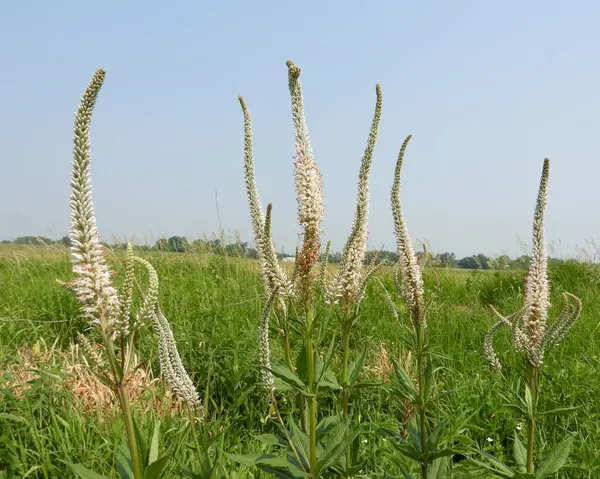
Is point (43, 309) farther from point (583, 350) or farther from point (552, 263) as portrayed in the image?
point (552, 263)

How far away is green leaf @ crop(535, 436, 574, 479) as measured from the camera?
140 inches

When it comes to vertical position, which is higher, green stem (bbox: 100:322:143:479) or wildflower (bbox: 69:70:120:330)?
wildflower (bbox: 69:70:120:330)

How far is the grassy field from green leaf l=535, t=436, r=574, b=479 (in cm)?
21

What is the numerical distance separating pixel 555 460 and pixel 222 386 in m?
4.07

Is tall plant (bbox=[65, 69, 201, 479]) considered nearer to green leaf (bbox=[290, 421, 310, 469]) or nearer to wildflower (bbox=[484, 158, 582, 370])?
green leaf (bbox=[290, 421, 310, 469])

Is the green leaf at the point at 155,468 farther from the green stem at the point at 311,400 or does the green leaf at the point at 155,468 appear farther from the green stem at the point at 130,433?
the green stem at the point at 311,400

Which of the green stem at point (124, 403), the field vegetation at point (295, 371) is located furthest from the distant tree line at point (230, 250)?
the green stem at point (124, 403)

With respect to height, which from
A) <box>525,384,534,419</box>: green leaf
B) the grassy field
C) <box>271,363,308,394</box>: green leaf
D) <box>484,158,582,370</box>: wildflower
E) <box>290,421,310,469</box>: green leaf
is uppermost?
<box>484,158,582,370</box>: wildflower

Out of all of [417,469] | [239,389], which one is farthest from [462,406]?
[239,389]

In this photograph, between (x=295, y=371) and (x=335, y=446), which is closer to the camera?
(x=335, y=446)

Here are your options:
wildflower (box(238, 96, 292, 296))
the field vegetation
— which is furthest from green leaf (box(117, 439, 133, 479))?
wildflower (box(238, 96, 292, 296))

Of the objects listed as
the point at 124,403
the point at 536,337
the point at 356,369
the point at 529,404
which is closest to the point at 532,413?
the point at 529,404

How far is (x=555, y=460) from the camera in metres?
3.62

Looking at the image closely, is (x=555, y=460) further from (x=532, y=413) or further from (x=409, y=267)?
(x=409, y=267)
